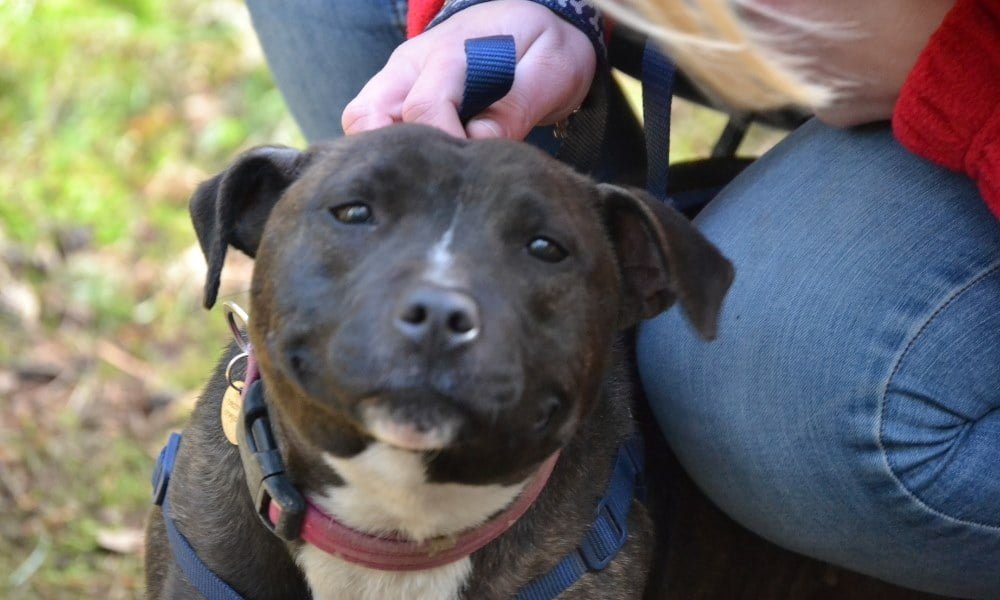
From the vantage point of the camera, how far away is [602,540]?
9.22 ft

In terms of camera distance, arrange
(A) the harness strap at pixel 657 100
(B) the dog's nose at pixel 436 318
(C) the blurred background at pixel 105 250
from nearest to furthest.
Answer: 1. (B) the dog's nose at pixel 436 318
2. (A) the harness strap at pixel 657 100
3. (C) the blurred background at pixel 105 250

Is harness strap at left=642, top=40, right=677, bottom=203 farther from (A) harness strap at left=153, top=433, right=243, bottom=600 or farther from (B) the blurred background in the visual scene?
(B) the blurred background

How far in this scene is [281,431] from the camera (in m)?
2.62

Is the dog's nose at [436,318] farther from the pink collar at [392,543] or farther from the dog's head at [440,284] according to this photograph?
the pink collar at [392,543]

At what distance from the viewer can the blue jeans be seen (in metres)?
2.76

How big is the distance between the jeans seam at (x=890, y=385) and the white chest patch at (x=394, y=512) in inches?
31.2

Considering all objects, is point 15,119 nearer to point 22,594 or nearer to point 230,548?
point 22,594

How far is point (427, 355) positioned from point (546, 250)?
1.43 ft

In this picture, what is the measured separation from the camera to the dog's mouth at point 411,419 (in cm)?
215

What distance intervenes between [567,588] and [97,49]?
13.6 ft

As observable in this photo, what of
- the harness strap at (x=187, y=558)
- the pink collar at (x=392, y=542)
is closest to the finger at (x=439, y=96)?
the pink collar at (x=392, y=542)

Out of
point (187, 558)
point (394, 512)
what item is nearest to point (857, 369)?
point (394, 512)

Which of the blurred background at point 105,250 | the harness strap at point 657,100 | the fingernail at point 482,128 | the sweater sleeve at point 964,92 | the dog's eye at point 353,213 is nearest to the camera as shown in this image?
the dog's eye at point 353,213

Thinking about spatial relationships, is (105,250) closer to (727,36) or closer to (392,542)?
(392,542)
